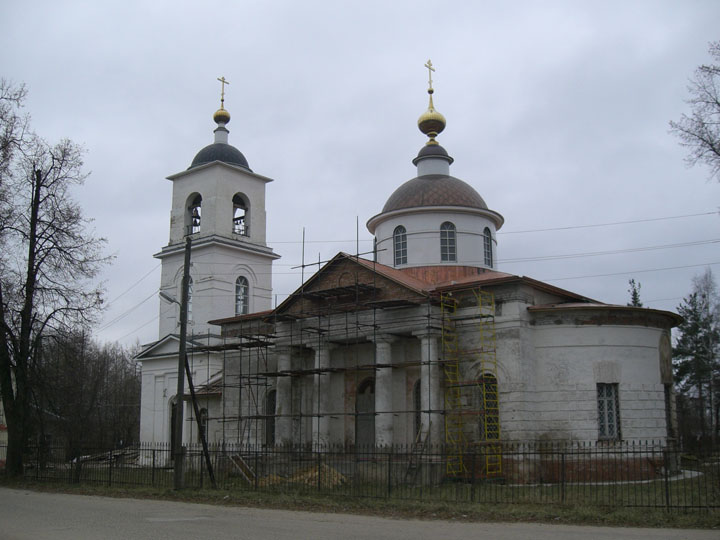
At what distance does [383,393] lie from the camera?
22.4 meters

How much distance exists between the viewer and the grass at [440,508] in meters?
12.5

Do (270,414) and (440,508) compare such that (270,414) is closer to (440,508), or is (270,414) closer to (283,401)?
(283,401)

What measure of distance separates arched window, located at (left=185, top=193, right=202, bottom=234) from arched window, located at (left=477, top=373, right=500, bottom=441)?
18.1m

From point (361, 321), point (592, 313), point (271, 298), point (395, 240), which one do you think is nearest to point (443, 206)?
point (395, 240)

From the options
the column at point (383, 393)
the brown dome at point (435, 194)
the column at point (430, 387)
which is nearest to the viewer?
the column at point (430, 387)

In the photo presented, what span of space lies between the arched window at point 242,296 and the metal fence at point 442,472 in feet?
36.1

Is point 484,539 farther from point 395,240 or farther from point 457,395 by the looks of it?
point 395,240

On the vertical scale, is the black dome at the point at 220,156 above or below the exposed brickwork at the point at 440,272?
above

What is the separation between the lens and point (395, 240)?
27.5 metres

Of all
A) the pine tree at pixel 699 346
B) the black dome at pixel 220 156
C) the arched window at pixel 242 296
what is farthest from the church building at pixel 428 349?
the pine tree at pixel 699 346

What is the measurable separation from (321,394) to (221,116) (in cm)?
1677

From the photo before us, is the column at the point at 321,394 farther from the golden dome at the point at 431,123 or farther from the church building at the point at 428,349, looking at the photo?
the golden dome at the point at 431,123

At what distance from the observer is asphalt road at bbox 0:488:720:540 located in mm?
11352

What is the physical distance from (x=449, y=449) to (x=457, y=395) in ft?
5.38
